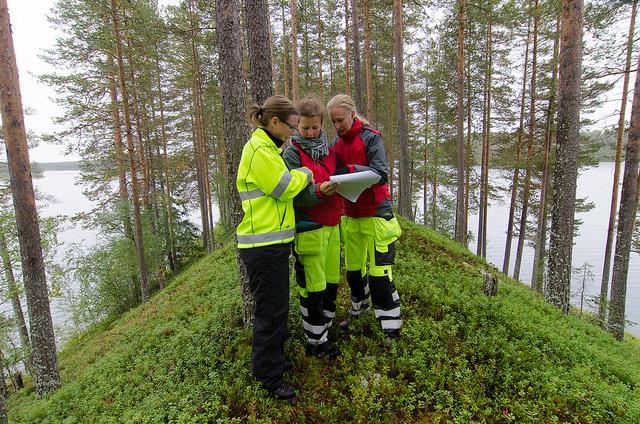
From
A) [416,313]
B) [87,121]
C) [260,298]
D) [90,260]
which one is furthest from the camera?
[90,260]

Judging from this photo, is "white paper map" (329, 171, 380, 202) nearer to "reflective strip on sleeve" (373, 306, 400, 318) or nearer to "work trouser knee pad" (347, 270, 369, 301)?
"work trouser knee pad" (347, 270, 369, 301)

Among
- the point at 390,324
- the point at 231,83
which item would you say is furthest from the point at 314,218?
the point at 231,83

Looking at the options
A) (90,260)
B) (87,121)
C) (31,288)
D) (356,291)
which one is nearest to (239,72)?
(356,291)

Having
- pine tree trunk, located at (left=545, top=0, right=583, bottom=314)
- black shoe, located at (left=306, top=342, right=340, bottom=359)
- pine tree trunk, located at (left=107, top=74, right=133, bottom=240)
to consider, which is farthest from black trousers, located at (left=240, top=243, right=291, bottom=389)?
pine tree trunk, located at (left=107, top=74, right=133, bottom=240)

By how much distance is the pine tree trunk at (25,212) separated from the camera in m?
5.43

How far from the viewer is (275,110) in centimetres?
284

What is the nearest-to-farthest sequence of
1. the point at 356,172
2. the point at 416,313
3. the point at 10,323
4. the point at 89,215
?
the point at 356,172, the point at 416,313, the point at 10,323, the point at 89,215

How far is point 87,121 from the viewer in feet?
37.4

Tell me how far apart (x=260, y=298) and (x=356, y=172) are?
1.49 meters

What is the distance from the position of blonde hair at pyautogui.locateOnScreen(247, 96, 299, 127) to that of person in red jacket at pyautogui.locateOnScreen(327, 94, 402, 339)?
59 cm

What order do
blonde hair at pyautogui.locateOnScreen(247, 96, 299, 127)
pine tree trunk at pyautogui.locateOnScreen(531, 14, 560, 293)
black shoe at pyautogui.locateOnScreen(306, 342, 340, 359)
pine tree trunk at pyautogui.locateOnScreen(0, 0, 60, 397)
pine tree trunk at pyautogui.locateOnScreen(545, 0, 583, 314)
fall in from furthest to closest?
pine tree trunk at pyautogui.locateOnScreen(531, 14, 560, 293) < pine tree trunk at pyautogui.locateOnScreen(545, 0, 583, 314) < pine tree trunk at pyautogui.locateOnScreen(0, 0, 60, 397) < black shoe at pyautogui.locateOnScreen(306, 342, 340, 359) < blonde hair at pyautogui.locateOnScreen(247, 96, 299, 127)

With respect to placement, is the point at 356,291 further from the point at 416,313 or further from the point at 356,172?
the point at 356,172

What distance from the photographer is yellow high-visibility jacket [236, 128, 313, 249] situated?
8.79ft

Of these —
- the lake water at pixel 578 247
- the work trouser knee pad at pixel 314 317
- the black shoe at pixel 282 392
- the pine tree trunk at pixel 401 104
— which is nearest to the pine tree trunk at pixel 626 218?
the lake water at pixel 578 247
